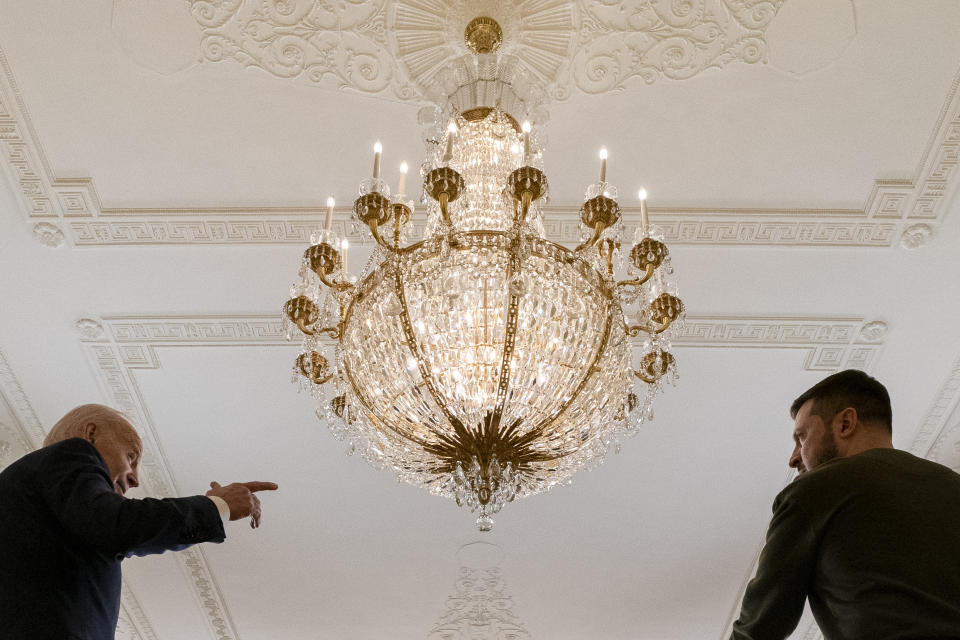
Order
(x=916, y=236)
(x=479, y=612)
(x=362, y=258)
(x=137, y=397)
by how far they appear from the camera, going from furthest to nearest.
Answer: (x=479, y=612), (x=137, y=397), (x=362, y=258), (x=916, y=236)

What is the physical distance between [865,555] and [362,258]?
2905 millimetres

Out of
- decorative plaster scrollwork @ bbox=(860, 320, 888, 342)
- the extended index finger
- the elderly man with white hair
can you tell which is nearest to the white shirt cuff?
the elderly man with white hair

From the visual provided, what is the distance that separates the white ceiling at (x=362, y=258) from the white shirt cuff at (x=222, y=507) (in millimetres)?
1861

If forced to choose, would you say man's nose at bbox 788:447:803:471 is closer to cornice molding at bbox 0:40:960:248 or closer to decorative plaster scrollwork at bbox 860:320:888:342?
cornice molding at bbox 0:40:960:248

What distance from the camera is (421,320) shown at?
248 cm

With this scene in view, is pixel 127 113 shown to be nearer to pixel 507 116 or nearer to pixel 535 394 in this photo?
pixel 507 116

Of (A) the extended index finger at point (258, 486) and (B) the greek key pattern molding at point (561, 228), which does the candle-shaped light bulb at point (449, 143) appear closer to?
(A) the extended index finger at point (258, 486)

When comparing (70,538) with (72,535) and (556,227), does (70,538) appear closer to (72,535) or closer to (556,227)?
(72,535)

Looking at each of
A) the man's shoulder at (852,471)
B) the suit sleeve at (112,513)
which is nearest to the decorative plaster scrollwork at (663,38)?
the man's shoulder at (852,471)

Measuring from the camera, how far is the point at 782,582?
1.52 m

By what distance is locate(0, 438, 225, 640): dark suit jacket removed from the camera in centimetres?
167

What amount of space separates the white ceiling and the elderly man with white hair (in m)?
1.87

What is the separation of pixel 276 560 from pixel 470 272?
3.82 meters

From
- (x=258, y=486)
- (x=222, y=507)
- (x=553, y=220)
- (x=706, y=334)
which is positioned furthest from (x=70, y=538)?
(x=706, y=334)
